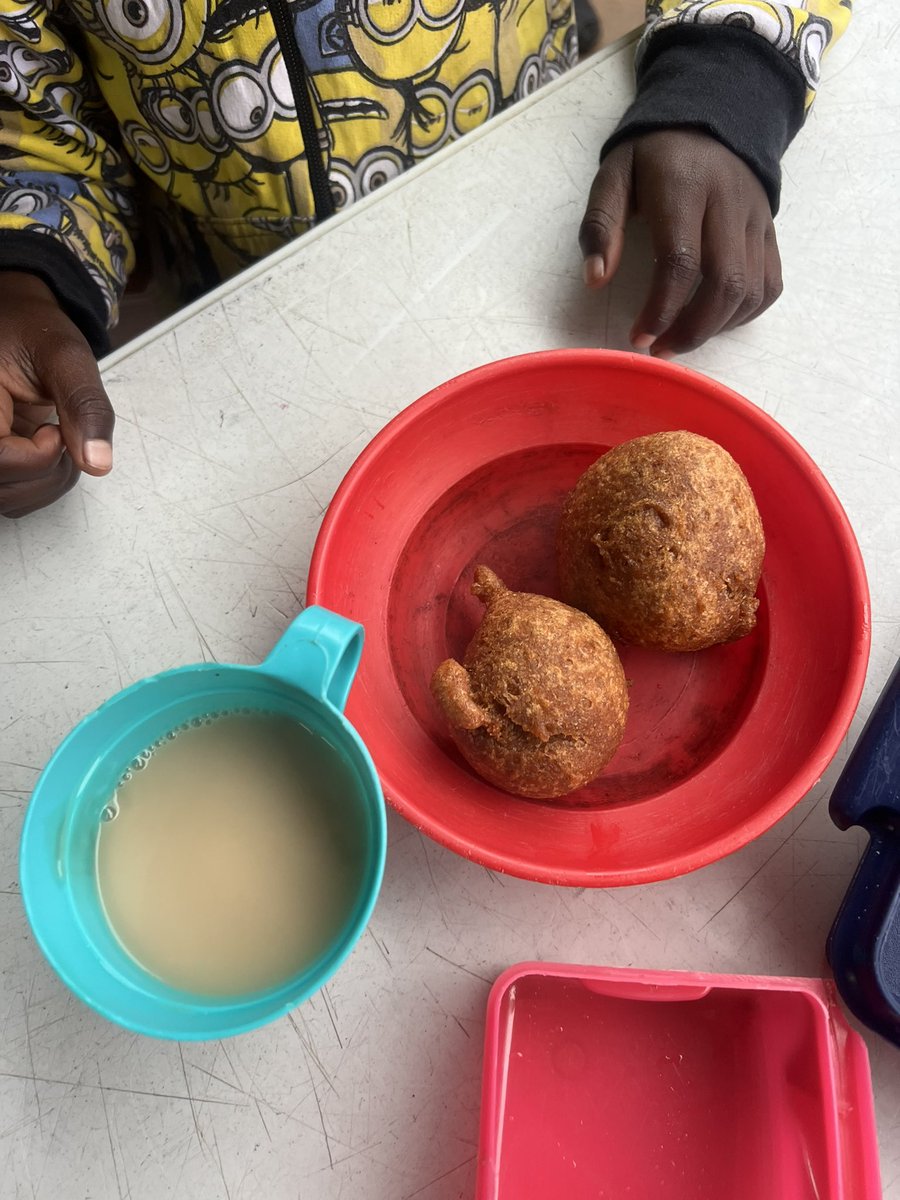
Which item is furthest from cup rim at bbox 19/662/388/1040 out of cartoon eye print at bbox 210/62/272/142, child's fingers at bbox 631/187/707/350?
cartoon eye print at bbox 210/62/272/142

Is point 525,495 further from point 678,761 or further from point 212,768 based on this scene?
point 212,768

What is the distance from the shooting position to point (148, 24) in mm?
754

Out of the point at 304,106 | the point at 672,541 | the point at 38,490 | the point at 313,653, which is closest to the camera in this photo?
the point at 313,653

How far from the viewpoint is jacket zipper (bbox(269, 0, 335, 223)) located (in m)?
0.77

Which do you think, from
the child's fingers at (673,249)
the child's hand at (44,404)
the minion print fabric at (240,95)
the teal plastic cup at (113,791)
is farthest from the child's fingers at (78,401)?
the child's fingers at (673,249)

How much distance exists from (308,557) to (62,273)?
39 centimetres

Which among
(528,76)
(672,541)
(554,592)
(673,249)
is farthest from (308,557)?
(528,76)

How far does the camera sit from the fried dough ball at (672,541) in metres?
0.62

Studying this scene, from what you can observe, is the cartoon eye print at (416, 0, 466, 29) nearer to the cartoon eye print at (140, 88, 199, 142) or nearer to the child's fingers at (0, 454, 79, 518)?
the cartoon eye print at (140, 88, 199, 142)

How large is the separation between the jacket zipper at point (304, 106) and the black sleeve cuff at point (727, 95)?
314mm

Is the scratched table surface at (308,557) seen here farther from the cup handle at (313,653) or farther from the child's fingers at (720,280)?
the cup handle at (313,653)

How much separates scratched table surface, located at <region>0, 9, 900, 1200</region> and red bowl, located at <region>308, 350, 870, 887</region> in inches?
3.4

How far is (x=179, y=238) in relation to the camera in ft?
3.39

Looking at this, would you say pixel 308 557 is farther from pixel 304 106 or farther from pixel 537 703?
pixel 304 106
